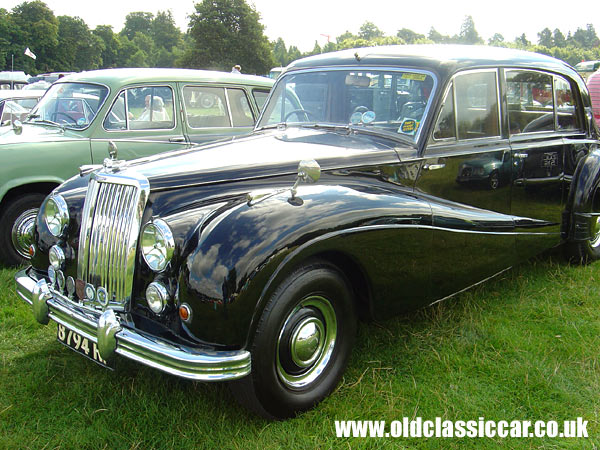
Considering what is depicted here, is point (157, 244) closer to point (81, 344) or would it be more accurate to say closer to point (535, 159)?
point (81, 344)

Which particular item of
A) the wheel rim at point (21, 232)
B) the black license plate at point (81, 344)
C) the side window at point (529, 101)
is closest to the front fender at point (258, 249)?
the black license plate at point (81, 344)

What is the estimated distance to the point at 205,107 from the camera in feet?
19.6

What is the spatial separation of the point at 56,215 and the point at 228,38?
54717 mm

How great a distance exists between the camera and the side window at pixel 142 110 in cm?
532

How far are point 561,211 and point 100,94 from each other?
178 inches

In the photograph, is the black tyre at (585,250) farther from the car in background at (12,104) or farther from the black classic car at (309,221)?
the car in background at (12,104)

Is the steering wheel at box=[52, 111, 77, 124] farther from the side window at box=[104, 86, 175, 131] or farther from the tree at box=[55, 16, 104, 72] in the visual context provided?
the tree at box=[55, 16, 104, 72]

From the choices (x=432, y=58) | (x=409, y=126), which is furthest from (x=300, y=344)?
(x=432, y=58)

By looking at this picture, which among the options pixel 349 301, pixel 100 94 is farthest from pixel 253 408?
pixel 100 94

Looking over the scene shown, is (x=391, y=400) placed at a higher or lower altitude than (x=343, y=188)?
lower

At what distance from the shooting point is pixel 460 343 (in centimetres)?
332

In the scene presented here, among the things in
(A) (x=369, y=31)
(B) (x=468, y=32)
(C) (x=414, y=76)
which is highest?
(A) (x=369, y=31)

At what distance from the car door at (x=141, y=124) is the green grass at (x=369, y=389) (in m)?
2.06

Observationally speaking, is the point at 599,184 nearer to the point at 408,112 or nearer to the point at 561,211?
the point at 561,211
